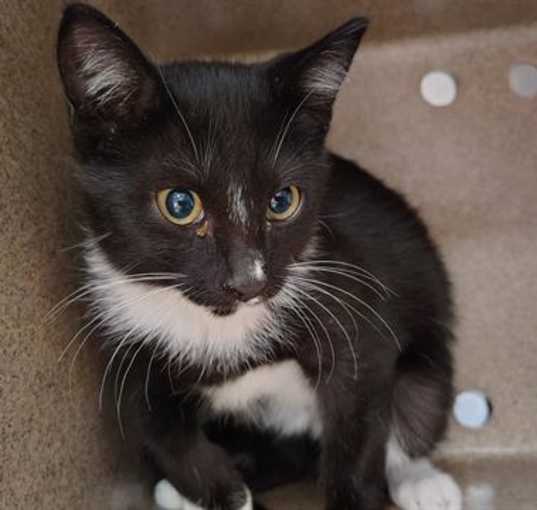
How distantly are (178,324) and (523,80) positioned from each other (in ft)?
3.36

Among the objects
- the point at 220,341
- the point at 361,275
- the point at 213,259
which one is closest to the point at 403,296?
the point at 361,275

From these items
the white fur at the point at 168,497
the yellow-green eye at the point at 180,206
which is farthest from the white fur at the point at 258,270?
the white fur at the point at 168,497

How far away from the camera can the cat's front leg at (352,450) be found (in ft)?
4.70

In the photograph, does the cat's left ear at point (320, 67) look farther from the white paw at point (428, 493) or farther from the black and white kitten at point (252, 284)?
the white paw at point (428, 493)

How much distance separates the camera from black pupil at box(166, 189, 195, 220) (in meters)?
1.17

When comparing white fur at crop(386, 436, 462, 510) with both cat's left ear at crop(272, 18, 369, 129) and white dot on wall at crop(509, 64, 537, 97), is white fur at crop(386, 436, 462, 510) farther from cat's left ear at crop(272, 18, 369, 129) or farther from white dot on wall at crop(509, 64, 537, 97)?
white dot on wall at crop(509, 64, 537, 97)

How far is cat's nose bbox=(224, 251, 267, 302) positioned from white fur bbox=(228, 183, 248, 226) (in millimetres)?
52

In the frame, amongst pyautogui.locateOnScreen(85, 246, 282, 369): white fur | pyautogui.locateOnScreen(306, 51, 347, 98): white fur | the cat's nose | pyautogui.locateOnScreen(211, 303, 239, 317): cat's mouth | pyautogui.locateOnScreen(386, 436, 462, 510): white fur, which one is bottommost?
pyautogui.locateOnScreen(386, 436, 462, 510): white fur

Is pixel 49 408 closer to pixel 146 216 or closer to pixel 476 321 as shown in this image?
pixel 146 216

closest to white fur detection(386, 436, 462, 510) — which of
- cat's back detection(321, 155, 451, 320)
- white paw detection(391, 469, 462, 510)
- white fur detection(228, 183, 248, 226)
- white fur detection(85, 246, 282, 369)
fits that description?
white paw detection(391, 469, 462, 510)

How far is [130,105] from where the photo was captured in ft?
3.81

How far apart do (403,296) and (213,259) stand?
0.53m

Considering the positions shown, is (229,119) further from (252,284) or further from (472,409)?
(472,409)

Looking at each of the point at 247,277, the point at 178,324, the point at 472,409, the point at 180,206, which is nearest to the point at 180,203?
the point at 180,206
